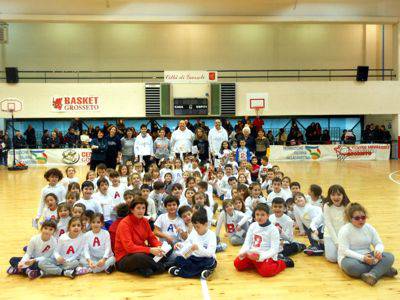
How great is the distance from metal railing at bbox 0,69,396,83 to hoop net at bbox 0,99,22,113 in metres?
3.10

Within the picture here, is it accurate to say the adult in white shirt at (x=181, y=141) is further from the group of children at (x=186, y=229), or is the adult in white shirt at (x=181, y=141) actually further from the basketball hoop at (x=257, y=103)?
the basketball hoop at (x=257, y=103)

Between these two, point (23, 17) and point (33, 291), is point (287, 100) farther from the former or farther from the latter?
point (33, 291)

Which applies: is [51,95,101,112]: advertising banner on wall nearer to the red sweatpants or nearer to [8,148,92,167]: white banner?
[8,148,92,167]: white banner

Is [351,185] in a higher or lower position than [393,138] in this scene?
lower

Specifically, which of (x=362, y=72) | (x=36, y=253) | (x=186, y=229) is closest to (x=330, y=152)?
(x=362, y=72)

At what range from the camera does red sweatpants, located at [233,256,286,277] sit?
544 cm

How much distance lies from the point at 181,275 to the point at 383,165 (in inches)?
585

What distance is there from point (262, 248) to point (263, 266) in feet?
→ 0.77

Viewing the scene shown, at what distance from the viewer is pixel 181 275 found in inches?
216

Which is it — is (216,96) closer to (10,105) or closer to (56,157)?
(56,157)

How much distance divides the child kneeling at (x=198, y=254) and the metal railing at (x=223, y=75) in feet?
55.2

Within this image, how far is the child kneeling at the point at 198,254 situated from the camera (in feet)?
17.7

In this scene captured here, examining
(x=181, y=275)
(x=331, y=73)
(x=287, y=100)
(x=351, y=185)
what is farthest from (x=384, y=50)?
(x=181, y=275)

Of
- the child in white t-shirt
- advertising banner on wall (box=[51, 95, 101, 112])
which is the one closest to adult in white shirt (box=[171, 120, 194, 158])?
the child in white t-shirt
